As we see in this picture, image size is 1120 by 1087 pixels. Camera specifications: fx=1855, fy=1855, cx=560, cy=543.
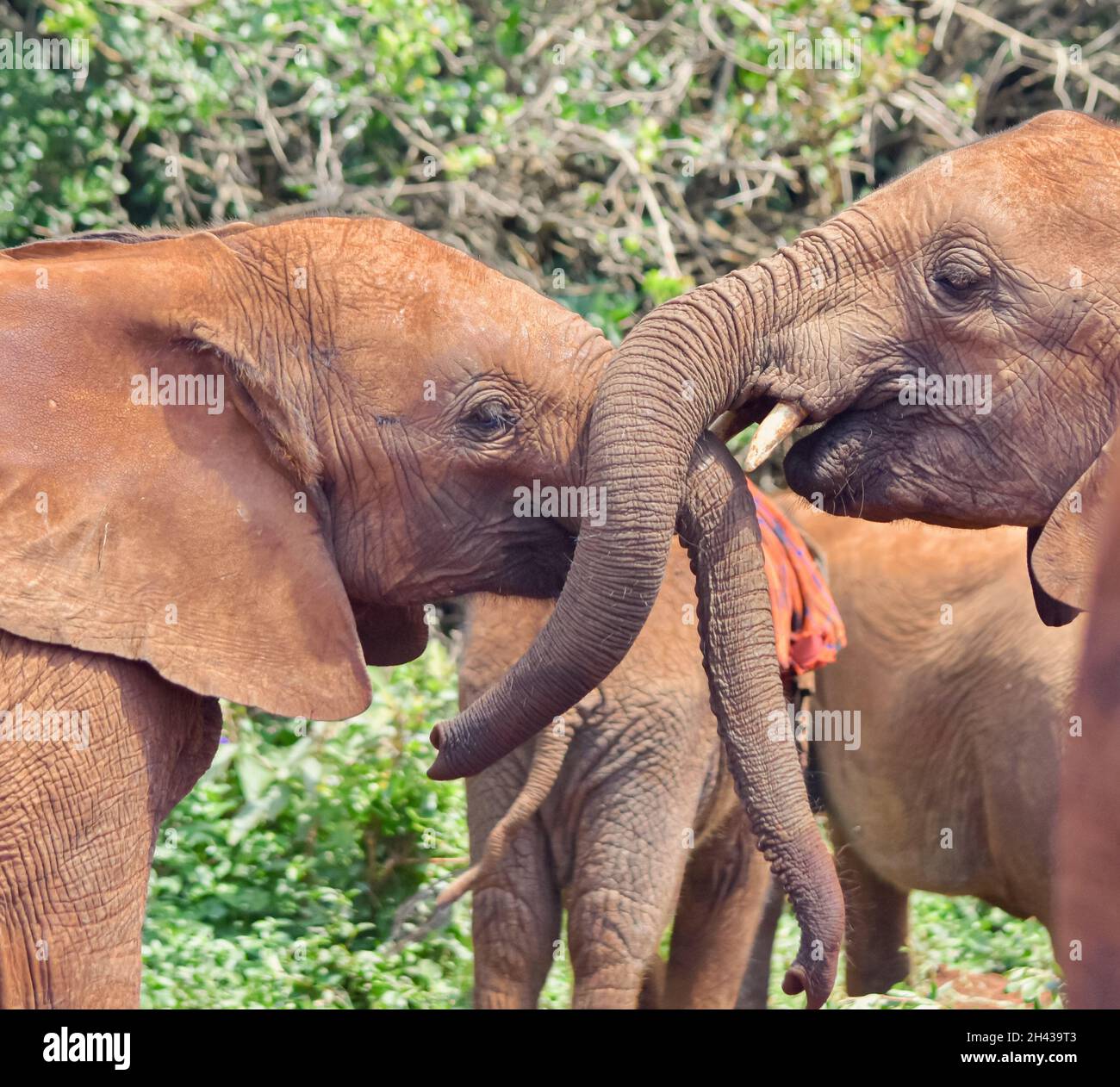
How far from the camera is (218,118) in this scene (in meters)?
7.58

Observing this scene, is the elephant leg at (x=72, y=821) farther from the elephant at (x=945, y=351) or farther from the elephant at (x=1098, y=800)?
the elephant at (x=1098, y=800)

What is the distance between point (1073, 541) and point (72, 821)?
6.52 feet

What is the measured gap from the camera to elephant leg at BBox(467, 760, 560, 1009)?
4.79m

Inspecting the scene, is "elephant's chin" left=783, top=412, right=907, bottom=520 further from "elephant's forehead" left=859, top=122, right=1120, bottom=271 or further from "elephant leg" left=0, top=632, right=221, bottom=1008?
"elephant leg" left=0, top=632, right=221, bottom=1008

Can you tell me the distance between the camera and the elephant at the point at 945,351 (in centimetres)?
358

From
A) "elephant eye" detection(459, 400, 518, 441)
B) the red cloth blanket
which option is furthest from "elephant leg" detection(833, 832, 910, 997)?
"elephant eye" detection(459, 400, 518, 441)

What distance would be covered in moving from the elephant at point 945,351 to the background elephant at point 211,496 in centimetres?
26

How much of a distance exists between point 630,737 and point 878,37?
3876mm

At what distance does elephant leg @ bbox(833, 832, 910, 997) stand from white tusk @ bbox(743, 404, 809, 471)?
2.85 metres

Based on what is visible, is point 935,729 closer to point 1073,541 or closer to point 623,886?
point 623,886

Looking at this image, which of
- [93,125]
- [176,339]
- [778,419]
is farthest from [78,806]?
[93,125]

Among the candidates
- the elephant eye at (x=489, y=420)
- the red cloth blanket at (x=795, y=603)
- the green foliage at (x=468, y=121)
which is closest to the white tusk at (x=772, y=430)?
the elephant eye at (x=489, y=420)

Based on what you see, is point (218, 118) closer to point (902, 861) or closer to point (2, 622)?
point (902, 861)

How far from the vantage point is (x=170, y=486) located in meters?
3.30
